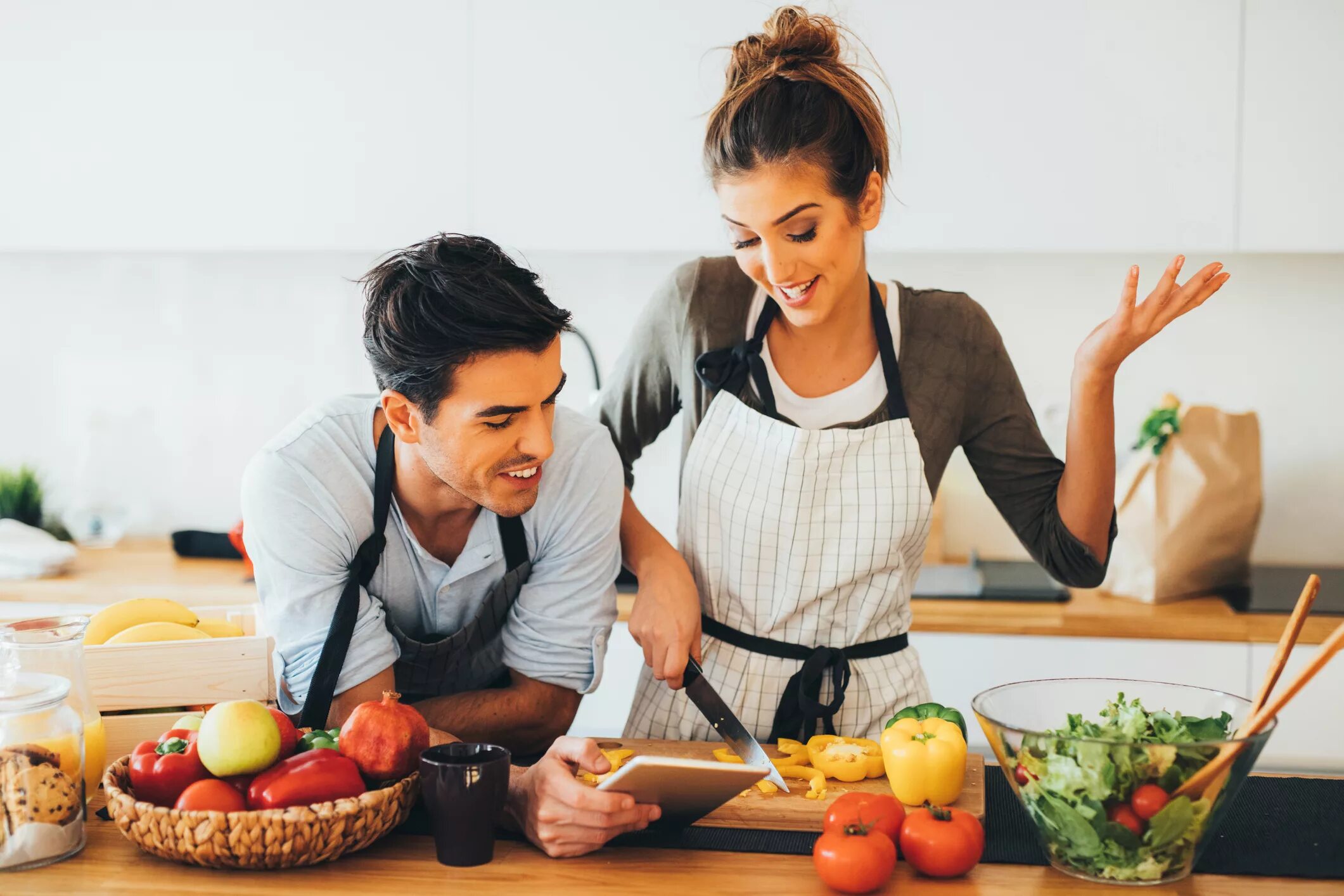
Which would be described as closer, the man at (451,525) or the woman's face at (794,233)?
the man at (451,525)

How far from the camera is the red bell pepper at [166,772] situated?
1199 millimetres

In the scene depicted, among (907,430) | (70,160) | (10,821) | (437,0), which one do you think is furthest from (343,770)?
(70,160)

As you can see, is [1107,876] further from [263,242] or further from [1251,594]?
[263,242]

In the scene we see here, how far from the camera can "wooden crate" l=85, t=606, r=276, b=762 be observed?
58.3 inches

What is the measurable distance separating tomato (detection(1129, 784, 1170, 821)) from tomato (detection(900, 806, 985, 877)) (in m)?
0.15

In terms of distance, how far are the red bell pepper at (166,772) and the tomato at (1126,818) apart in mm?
864

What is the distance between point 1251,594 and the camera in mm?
2656

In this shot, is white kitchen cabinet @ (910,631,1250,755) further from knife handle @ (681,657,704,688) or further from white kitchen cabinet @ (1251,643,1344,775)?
knife handle @ (681,657,704,688)

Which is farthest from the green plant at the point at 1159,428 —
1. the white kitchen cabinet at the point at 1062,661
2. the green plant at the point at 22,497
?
the green plant at the point at 22,497

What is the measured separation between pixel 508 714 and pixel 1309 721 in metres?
1.75

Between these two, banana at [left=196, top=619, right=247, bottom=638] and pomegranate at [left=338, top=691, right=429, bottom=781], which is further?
banana at [left=196, top=619, right=247, bottom=638]

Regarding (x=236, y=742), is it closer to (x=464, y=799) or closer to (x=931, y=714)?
(x=464, y=799)

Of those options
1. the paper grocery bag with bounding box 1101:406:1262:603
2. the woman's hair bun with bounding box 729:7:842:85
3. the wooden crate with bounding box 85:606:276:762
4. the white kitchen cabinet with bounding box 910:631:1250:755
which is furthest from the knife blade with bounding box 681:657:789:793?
the paper grocery bag with bounding box 1101:406:1262:603

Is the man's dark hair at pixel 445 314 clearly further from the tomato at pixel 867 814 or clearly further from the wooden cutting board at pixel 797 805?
the tomato at pixel 867 814
